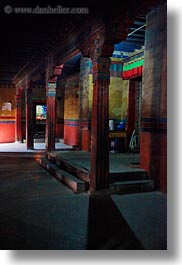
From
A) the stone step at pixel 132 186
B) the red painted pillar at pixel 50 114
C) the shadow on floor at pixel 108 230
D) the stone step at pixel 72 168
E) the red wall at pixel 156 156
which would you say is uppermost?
the red painted pillar at pixel 50 114

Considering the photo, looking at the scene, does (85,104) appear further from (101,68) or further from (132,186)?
(132,186)

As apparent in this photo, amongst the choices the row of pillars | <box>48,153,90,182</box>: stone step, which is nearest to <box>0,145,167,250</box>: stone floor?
<box>48,153,90,182</box>: stone step

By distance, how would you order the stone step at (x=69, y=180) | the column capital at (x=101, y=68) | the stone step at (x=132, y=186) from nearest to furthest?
the column capital at (x=101, y=68), the stone step at (x=132, y=186), the stone step at (x=69, y=180)

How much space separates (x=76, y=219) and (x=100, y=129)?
6.90ft

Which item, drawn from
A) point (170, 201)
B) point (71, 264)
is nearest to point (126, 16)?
point (170, 201)

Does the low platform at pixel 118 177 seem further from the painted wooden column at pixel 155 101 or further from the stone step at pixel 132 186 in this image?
the painted wooden column at pixel 155 101

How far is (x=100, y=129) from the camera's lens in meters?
5.83

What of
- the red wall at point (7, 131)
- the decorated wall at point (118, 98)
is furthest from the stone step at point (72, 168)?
the red wall at point (7, 131)

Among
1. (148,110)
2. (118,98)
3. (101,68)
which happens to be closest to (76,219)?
(101,68)

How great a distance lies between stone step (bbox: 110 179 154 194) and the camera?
5891mm

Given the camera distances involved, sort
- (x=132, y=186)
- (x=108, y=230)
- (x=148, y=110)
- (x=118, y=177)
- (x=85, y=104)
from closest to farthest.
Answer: (x=108, y=230)
(x=132, y=186)
(x=118, y=177)
(x=148, y=110)
(x=85, y=104)

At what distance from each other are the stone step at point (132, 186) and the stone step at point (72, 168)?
0.66 metres

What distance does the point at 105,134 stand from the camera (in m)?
5.87

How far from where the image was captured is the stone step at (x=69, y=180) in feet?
19.7
